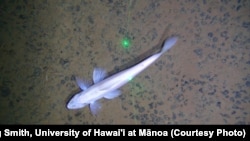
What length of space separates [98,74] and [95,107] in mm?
246

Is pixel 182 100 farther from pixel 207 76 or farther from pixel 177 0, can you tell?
pixel 177 0

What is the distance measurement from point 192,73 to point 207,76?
111mm

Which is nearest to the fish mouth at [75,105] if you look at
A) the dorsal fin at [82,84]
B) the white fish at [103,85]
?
the white fish at [103,85]

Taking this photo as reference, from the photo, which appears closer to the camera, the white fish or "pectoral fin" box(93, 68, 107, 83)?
the white fish

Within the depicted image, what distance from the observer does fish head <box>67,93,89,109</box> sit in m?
1.56

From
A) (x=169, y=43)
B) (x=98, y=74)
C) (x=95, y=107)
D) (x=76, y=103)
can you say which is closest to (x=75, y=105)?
(x=76, y=103)

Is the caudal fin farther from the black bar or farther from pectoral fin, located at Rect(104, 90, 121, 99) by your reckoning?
the black bar

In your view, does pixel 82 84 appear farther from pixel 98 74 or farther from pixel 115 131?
pixel 115 131

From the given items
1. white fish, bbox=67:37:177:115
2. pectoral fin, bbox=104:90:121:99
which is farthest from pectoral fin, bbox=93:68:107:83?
pectoral fin, bbox=104:90:121:99

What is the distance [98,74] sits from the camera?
1.60 meters

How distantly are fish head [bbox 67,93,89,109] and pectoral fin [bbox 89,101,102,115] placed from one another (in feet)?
0.18

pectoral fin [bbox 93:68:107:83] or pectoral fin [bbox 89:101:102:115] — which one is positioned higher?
pectoral fin [bbox 93:68:107:83]

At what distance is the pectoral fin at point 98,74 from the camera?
5.21 ft

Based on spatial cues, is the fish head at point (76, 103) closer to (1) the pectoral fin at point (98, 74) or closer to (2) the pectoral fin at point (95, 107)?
(2) the pectoral fin at point (95, 107)
